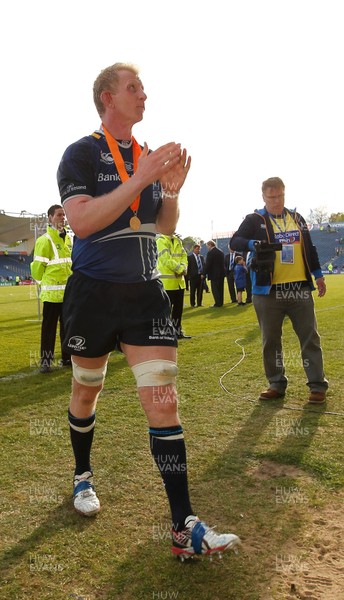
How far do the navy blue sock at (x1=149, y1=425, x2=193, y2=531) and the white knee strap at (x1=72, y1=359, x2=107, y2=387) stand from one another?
522 millimetres

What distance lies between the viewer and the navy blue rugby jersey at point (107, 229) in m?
2.64

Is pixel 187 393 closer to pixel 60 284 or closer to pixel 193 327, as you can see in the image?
pixel 60 284

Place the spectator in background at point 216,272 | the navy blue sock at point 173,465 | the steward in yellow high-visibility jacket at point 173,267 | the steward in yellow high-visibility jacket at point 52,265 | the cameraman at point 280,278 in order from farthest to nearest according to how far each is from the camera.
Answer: the spectator in background at point 216,272 → the steward in yellow high-visibility jacket at point 173,267 → the steward in yellow high-visibility jacket at point 52,265 → the cameraman at point 280,278 → the navy blue sock at point 173,465

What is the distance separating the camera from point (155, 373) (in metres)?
2.59

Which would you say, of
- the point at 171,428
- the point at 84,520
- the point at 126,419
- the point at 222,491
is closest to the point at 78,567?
the point at 84,520

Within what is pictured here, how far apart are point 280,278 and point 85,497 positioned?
317 centimetres

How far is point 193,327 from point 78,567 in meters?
9.62

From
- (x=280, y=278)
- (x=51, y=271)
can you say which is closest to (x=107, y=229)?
(x=280, y=278)

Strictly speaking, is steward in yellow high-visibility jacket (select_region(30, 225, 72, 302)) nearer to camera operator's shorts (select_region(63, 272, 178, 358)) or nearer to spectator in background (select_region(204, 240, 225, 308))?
camera operator's shorts (select_region(63, 272, 178, 358))

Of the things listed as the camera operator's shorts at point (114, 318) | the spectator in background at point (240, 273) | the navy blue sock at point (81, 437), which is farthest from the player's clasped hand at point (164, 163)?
the spectator in background at point (240, 273)

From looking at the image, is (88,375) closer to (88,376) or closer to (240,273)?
(88,376)

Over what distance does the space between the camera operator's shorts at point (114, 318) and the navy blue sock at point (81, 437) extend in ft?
1.86

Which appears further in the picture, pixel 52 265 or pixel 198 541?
pixel 52 265

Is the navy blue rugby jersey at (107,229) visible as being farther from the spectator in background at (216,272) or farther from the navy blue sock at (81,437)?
the spectator in background at (216,272)
